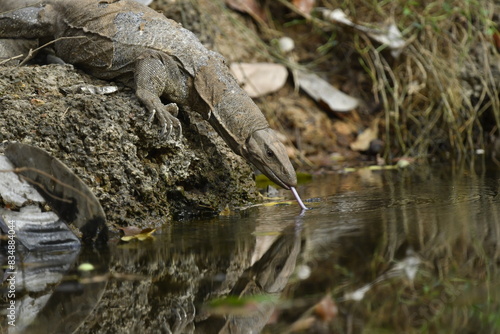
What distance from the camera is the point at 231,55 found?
358 inches

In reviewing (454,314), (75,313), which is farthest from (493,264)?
(75,313)

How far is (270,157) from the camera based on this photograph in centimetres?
520

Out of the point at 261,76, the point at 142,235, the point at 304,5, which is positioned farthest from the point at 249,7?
the point at 142,235

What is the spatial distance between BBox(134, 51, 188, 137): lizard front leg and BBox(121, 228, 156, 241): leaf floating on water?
0.73 m

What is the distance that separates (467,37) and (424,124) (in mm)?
1198

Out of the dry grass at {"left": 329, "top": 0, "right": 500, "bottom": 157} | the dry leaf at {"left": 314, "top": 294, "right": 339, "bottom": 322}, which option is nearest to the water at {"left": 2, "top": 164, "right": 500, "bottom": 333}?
the dry leaf at {"left": 314, "top": 294, "right": 339, "bottom": 322}

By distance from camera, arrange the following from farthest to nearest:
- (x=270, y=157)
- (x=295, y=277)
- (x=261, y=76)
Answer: (x=261, y=76) → (x=270, y=157) → (x=295, y=277)

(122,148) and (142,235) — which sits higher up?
(122,148)

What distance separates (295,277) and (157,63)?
8.82 feet

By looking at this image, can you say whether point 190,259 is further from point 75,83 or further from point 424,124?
point 424,124

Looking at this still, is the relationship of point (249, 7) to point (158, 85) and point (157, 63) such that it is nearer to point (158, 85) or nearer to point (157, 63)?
point (157, 63)

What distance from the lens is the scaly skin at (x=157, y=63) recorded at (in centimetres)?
523

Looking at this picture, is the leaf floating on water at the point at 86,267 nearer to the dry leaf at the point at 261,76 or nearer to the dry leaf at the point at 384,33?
the dry leaf at the point at 261,76

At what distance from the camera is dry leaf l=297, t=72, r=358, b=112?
9.23 metres
